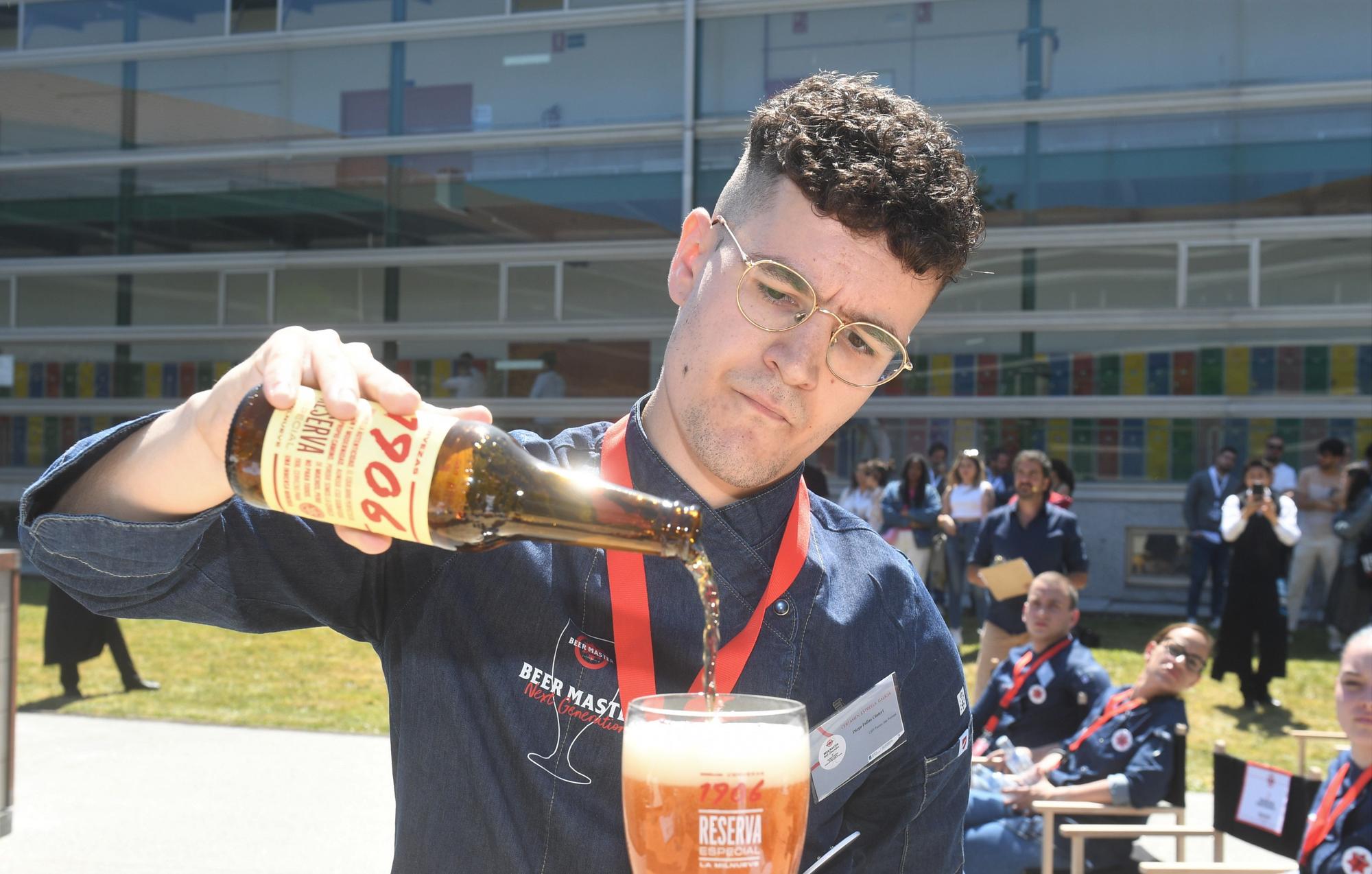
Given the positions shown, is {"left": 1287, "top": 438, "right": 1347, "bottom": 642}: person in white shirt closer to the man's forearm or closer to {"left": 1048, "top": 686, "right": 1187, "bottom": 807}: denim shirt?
{"left": 1048, "top": 686, "right": 1187, "bottom": 807}: denim shirt

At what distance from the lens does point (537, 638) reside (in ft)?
4.45

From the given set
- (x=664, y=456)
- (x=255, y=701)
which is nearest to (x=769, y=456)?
(x=664, y=456)

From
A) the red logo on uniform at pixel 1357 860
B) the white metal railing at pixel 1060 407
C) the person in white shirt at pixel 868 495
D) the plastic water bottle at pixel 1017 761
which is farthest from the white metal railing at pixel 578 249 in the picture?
the red logo on uniform at pixel 1357 860

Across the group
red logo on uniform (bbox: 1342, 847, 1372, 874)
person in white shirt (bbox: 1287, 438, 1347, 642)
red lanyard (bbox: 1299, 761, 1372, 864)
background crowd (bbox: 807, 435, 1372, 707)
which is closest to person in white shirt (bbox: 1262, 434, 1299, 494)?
background crowd (bbox: 807, 435, 1372, 707)

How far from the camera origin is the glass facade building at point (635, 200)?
533 inches

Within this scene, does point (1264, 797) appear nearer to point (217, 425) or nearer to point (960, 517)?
point (217, 425)

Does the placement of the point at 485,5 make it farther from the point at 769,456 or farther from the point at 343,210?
the point at 769,456

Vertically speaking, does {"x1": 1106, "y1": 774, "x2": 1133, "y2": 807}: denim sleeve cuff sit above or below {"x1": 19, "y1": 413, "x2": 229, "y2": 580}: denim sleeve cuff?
below

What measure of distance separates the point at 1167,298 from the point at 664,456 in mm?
13606

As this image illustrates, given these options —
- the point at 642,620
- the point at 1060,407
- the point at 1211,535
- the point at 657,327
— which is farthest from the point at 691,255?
the point at 657,327

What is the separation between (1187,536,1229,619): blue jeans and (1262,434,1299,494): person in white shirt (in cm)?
71

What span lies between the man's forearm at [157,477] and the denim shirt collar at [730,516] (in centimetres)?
48

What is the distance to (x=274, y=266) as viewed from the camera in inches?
Result: 662

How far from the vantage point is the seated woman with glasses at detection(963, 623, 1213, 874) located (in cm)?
451
